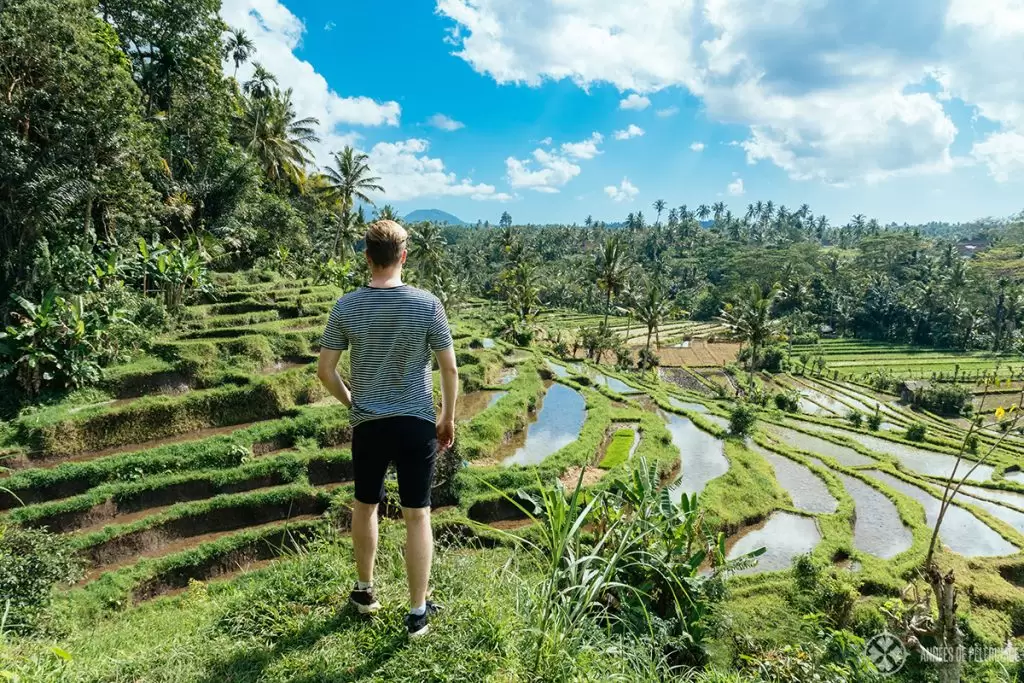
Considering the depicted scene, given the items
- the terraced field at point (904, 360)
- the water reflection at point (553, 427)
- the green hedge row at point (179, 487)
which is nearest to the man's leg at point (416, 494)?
the green hedge row at point (179, 487)

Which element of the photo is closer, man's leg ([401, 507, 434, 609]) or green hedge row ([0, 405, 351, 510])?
man's leg ([401, 507, 434, 609])

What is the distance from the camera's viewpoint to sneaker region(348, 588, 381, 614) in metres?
3.17

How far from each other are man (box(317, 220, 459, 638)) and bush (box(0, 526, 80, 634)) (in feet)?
21.7

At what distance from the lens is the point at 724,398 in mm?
33312

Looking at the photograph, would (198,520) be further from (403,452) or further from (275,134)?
(275,134)

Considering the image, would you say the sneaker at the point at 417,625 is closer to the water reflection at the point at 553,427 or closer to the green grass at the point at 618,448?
the water reflection at the point at 553,427

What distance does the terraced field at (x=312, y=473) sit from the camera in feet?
34.1

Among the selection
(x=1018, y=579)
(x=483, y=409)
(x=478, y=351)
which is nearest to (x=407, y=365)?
(x=483, y=409)

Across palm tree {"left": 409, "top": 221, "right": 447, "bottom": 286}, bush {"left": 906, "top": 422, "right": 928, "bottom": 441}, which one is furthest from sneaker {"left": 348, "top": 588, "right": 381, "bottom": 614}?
palm tree {"left": 409, "top": 221, "right": 447, "bottom": 286}

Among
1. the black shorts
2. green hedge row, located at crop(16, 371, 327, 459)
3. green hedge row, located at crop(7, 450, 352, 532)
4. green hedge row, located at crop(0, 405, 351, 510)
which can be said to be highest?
the black shorts

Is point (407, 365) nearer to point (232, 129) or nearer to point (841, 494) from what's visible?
point (841, 494)

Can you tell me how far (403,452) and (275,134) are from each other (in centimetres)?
3624

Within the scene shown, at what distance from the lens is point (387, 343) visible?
303 cm

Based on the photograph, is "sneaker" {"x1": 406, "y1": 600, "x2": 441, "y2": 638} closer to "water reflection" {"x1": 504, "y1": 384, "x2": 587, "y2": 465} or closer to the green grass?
"water reflection" {"x1": 504, "y1": 384, "x2": 587, "y2": 465}
